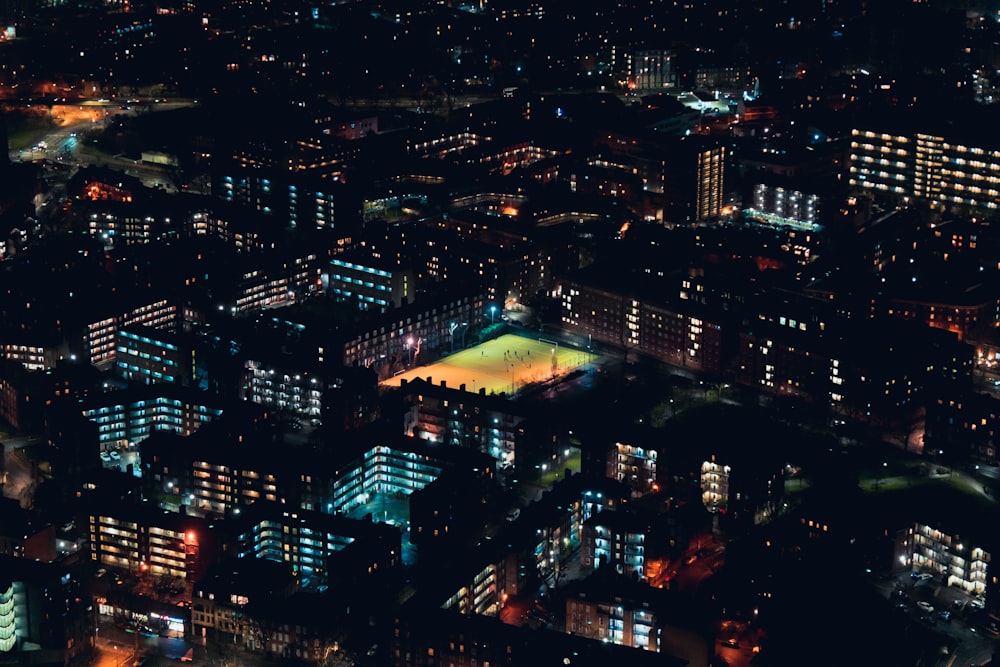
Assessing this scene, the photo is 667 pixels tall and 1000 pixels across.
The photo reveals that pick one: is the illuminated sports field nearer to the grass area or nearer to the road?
the grass area

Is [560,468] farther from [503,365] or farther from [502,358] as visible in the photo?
[502,358]

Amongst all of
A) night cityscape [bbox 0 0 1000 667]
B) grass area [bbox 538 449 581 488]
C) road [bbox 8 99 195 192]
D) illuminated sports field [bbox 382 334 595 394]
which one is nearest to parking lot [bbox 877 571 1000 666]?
night cityscape [bbox 0 0 1000 667]

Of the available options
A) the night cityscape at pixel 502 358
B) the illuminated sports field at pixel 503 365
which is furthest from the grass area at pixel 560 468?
the illuminated sports field at pixel 503 365

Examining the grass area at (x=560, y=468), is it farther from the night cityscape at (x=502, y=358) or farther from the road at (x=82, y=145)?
the road at (x=82, y=145)

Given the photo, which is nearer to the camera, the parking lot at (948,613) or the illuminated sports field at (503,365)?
the parking lot at (948,613)

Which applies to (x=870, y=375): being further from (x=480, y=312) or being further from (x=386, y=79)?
(x=386, y=79)
